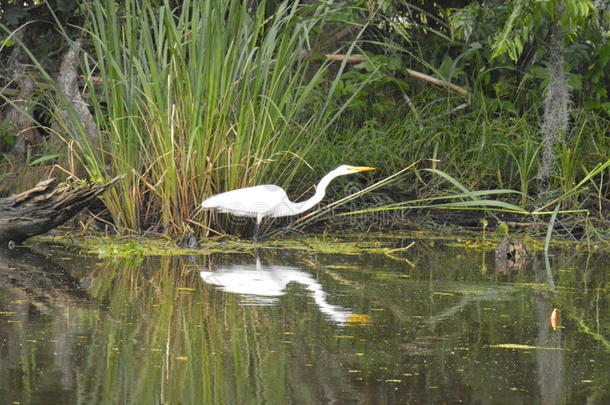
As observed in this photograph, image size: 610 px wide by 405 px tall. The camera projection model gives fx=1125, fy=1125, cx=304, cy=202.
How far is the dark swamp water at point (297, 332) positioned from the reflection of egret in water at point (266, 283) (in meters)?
0.01

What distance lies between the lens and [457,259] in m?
7.33

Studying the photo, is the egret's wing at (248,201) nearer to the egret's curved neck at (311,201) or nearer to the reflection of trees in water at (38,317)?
the egret's curved neck at (311,201)

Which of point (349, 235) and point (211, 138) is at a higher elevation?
point (211, 138)

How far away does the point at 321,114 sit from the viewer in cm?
800

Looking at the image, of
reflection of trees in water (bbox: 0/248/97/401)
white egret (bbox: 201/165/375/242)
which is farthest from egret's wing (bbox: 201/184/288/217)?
reflection of trees in water (bbox: 0/248/97/401)

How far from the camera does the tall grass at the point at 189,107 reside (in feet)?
24.3

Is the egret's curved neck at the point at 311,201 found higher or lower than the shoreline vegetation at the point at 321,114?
lower

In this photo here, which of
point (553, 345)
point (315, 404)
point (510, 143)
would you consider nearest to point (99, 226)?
point (510, 143)

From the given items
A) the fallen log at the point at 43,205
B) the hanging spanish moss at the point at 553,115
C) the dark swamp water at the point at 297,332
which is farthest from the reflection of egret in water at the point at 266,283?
the hanging spanish moss at the point at 553,115

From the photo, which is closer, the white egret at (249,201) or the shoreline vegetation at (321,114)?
the white egret at (249,201)

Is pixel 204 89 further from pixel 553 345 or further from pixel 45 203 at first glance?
pixel 553 345

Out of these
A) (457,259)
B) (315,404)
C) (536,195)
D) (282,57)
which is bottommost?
(315,404)

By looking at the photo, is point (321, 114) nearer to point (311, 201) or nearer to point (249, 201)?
point (311, 201)

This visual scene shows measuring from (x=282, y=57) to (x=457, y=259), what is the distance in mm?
1804
